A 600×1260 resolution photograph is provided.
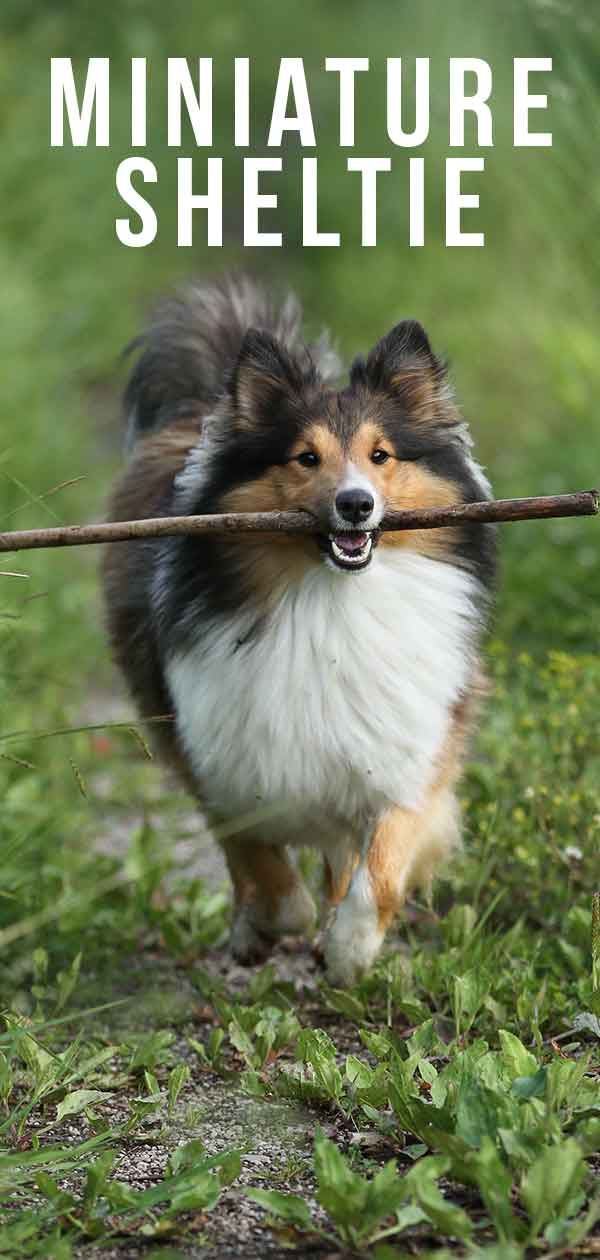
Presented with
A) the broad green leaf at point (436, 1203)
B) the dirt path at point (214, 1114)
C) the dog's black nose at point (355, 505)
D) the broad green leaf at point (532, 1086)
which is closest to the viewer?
the broad green leaf at point (436, 1203)

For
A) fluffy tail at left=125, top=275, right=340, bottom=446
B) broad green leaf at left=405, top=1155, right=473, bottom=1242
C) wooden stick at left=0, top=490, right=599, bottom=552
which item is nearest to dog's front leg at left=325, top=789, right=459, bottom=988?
wooden stick at left=0, top=490, right=599, bottom=552

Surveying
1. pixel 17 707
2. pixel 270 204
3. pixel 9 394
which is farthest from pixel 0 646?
pixel 270 204

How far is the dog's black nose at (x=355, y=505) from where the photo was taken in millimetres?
3609

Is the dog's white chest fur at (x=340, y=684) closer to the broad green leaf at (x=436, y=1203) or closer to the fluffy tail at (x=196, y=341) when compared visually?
the fluffy tail at (x=196, y=341)

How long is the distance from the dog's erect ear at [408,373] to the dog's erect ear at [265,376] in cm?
17

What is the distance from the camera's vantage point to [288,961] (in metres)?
4.60

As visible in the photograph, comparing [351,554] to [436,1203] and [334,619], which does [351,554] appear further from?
[436,1203]

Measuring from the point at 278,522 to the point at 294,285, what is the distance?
807cm

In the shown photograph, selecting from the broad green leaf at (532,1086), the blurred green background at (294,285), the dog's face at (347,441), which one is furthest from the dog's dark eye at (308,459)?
the broad green leaf at (532,1086)

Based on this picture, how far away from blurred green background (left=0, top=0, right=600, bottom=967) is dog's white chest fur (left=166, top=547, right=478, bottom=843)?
1.29ft

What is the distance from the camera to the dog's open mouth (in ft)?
12.2

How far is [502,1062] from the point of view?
3.10 meters

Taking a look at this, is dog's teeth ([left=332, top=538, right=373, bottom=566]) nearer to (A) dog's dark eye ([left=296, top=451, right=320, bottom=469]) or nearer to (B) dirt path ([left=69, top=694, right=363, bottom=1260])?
(A) dog's dark eye ([left=296, top=451, right=320, bottom=469])

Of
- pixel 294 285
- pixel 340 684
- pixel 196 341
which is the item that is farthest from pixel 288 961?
pixel 294 285
